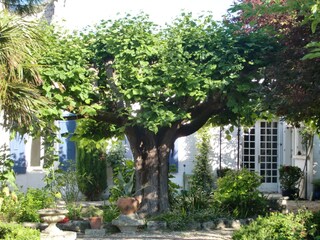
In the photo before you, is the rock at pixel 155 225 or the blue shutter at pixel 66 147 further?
the blue shutter at pixel 66 147

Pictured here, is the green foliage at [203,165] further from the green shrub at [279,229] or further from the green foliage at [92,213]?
the green shrub at [279,229]

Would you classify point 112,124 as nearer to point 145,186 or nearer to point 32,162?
point 145,186

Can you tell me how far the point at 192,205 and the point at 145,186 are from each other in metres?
1.30

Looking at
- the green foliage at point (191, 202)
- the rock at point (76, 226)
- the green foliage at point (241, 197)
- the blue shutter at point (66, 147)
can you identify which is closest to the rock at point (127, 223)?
the rock at point (76, 226)

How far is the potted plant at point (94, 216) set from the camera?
41.0 feet

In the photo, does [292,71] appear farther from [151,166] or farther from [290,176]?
[290,176]

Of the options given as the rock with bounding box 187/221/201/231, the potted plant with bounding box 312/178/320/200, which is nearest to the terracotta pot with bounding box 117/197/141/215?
the rock with bounding box 187/221/201/231

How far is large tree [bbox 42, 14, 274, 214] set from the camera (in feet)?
39.7

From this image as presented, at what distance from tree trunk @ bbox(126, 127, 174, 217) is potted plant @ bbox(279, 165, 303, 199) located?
6.16 metres

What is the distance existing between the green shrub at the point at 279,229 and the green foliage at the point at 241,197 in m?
4.50

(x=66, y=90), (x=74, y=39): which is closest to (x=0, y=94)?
(x=66, y=90)

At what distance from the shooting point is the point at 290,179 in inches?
733

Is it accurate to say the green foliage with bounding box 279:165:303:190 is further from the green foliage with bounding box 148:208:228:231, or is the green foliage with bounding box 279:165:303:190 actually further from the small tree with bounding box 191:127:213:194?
the green foliage with bounding box 148:208:228:231

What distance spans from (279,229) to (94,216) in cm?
535
